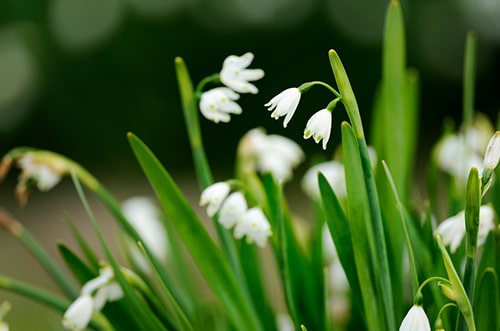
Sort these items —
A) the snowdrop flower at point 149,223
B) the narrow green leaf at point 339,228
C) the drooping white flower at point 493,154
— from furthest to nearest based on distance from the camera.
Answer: the snowdrop flower at point 149,223 < the narrow green leaf at point 339,228 < the drooping white flower at point 493,154

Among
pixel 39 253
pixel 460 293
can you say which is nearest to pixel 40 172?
pixel 39 253

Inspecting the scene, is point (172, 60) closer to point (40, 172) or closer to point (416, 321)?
point (40, 172)

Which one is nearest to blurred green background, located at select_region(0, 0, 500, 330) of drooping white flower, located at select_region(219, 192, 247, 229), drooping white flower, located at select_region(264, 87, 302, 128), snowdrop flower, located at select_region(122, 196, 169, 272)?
snowdrop flower, located at select_region(122, 196, 169, 272)

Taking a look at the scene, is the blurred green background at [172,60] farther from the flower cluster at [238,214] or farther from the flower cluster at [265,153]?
the flower cluster at [238,214]

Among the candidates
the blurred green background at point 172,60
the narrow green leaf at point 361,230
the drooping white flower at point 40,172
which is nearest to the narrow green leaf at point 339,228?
the narrow green leaf at point 361,230

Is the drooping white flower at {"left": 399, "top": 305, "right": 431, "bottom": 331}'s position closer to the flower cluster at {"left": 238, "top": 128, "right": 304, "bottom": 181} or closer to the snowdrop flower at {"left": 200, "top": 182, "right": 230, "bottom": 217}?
the snowdrop flower at {"left": 200, "top": 182, "right": 230, "bottom": 217}

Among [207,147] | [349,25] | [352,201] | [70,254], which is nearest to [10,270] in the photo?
[207,147]
